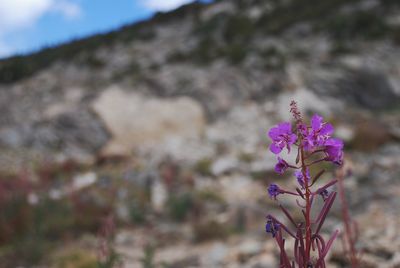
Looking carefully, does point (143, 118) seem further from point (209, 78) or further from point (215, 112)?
point (209, 78)

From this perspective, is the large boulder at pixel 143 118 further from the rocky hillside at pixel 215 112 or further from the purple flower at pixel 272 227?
the purple flower at pixel 272 227

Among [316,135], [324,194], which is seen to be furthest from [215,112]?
[316,135]

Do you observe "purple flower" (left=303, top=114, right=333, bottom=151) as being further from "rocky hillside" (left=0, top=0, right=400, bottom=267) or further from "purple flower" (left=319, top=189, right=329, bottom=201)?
"rocky hillside" (left=0, top=0, right=400, bottom=267)

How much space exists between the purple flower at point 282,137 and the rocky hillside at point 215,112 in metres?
1.57

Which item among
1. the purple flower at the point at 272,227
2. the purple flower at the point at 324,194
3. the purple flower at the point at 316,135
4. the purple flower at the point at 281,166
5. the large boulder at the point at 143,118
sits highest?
the large boulder at the point at 143,118

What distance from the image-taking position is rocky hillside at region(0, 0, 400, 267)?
6.61 metres

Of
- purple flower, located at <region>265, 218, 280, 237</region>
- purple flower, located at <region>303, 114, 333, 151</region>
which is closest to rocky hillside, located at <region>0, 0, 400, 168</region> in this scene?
purple flower, located at <region>265, 218, 280, 237</region>

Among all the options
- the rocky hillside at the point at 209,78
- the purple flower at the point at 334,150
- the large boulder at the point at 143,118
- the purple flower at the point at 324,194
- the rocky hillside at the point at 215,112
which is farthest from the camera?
the rocky hillside at the point at 209,78

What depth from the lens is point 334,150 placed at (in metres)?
1.42

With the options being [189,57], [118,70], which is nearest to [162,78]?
[189,57]

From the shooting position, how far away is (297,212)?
6.74m

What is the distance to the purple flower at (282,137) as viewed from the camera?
1.44m

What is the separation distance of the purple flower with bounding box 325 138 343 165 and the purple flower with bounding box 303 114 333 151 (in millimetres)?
18

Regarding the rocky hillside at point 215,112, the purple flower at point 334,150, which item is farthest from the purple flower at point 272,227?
the rocky hillside at point 215,112
